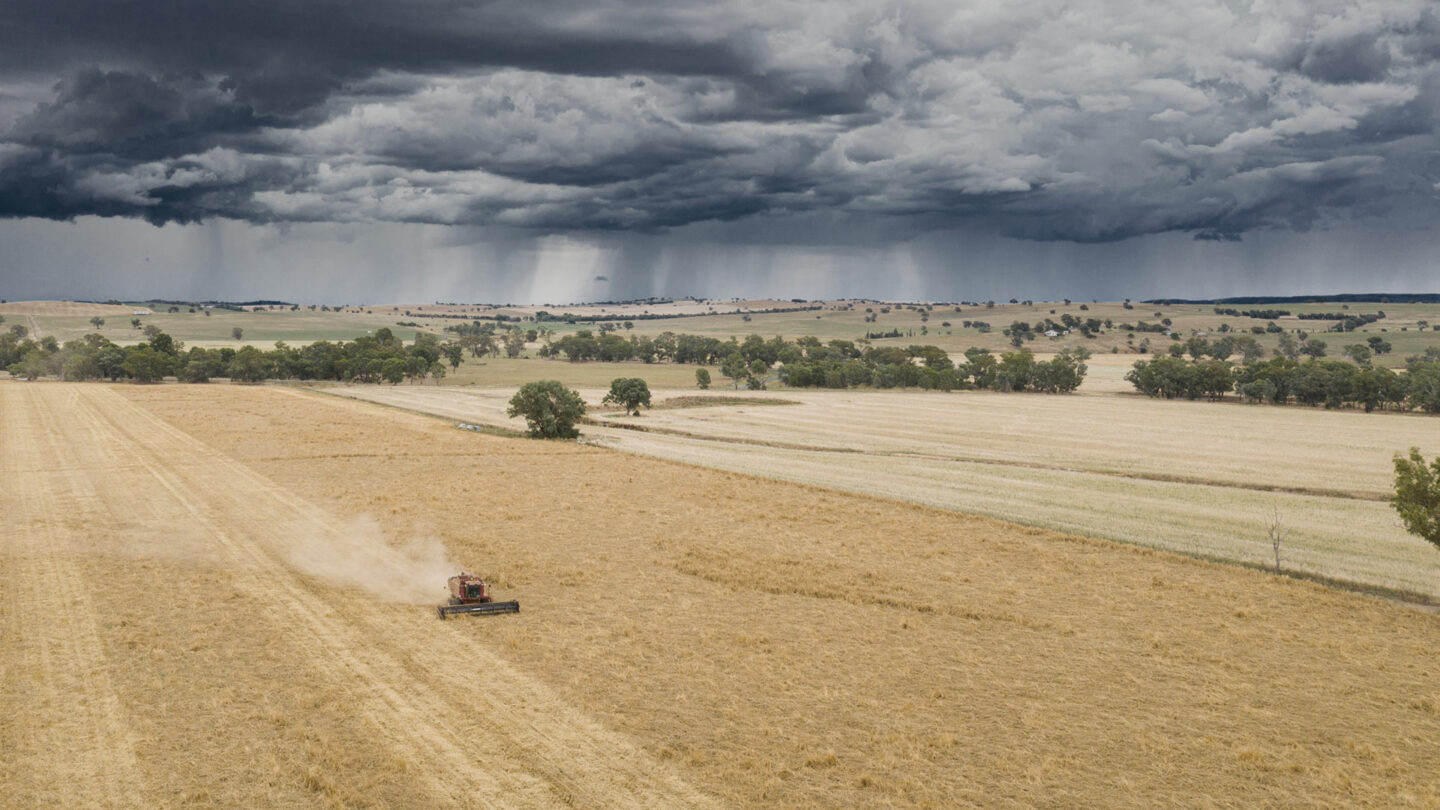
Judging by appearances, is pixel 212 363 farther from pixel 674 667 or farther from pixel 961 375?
pixel 674 667

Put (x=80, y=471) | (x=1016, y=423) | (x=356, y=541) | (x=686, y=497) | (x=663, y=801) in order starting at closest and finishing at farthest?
1. (x=663, y=801)
2. (x=356, y=541)
3. (x=686, y=497)
4. (x=80, y=471)
5. (x=1016, y=423)

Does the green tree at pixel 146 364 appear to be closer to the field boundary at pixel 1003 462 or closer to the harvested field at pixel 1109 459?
the harvested field at pixel 1109 459

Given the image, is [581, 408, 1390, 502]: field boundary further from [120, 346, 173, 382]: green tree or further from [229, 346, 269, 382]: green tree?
[120, 346, 173, 382]: green tree

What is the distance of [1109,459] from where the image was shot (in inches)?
3095

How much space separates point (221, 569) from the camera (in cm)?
3434

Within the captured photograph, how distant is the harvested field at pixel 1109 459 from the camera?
4634cm

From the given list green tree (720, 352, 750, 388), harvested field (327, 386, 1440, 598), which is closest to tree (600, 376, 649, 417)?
harvested field (327, 386, 1440, 598)

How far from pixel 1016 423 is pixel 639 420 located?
45.0 metres

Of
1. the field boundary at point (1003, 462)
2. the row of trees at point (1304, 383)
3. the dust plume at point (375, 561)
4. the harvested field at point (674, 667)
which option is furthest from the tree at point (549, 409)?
the row of trees at point (1304, 383)

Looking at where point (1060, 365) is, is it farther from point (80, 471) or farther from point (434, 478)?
point (80, 471)

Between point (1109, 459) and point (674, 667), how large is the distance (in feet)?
207

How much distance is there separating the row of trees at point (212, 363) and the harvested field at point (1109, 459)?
40.6 meters

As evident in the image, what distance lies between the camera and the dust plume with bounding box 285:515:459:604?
3250 cm

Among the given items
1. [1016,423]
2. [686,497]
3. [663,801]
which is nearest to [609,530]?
[686,497]
